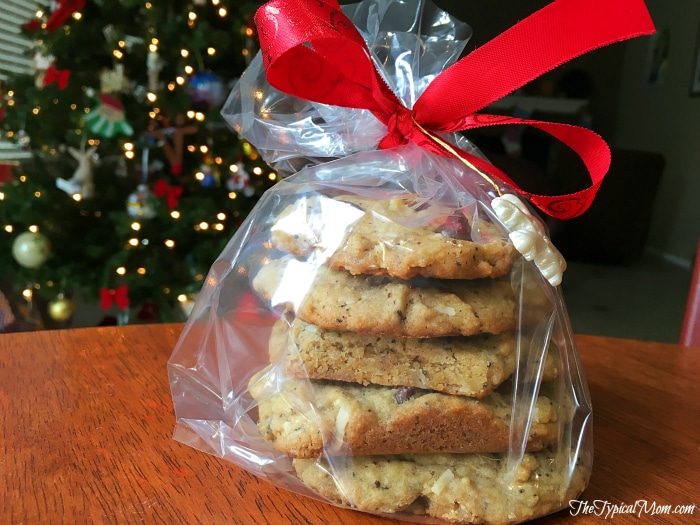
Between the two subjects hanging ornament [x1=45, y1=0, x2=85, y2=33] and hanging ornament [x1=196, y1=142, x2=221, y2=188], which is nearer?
hanging ornament [x1=45, y1=0, x2=85, y2=33]

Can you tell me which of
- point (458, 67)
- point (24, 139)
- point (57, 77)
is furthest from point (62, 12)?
point (458, 67)

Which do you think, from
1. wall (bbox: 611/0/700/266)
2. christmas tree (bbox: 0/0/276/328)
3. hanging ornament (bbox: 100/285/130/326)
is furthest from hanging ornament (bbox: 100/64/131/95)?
wall (bbox: 611/0/700/266)

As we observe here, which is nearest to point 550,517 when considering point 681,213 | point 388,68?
point 388,68

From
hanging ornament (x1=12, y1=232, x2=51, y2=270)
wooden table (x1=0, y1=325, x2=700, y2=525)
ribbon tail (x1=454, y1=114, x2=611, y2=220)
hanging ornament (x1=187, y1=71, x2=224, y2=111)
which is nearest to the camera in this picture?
wooden table (x1=0, y1=325, x2=700, y2=525)

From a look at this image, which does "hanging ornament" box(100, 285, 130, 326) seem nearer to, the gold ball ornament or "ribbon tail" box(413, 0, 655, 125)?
the gold ball ornament

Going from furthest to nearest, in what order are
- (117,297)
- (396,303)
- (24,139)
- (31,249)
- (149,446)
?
1. (24,139)
2. (117,297)
3. (31,249)
4. (149,446)
5. (396,303)

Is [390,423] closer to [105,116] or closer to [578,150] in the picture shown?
[578,150]
